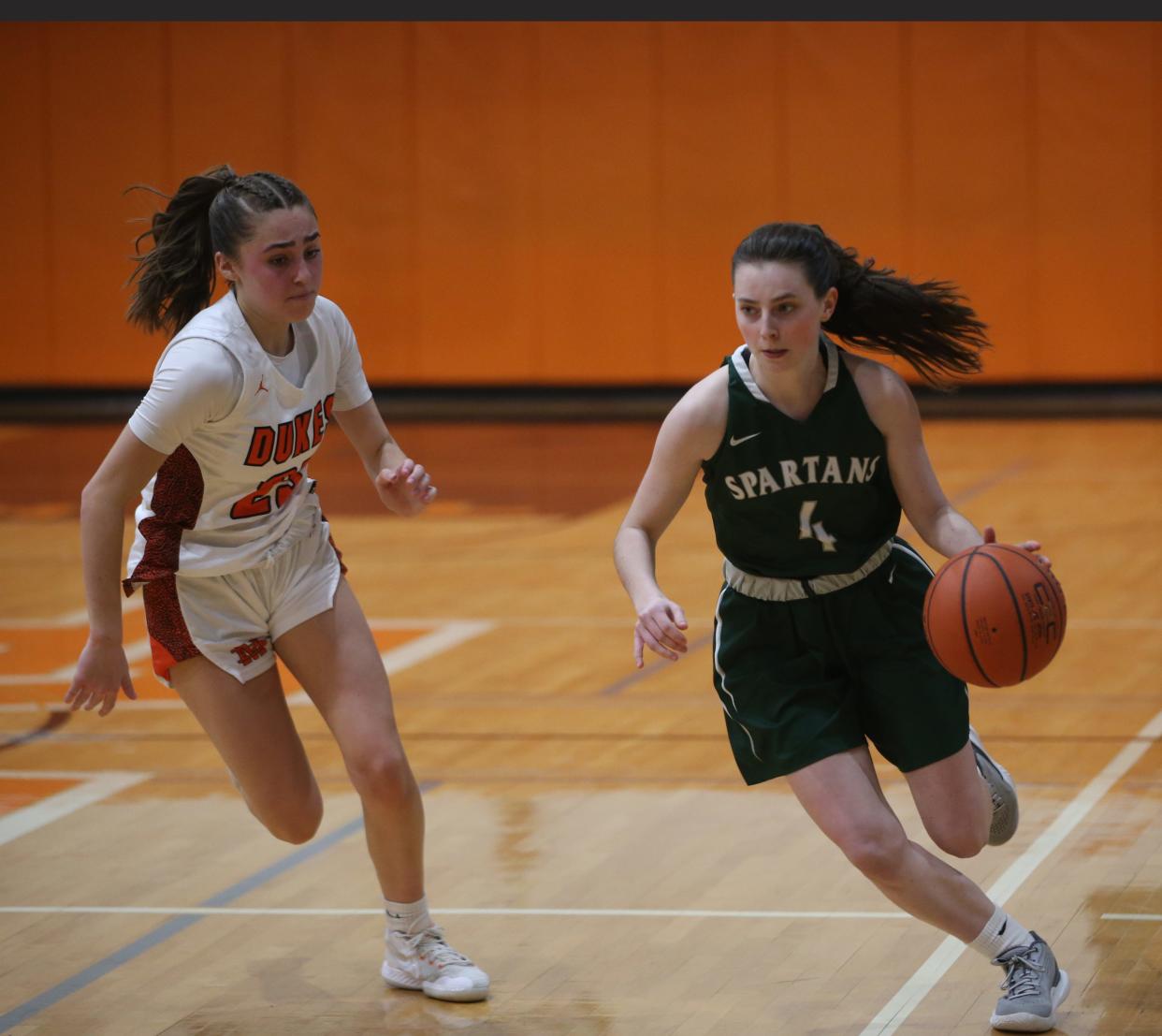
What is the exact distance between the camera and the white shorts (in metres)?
3.74

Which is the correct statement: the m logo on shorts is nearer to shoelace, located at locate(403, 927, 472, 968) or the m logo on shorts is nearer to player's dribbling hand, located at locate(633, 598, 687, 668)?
shoelace, located at locate(403, 927, 472, 968)

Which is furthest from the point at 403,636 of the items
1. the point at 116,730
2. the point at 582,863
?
the point at 582,863

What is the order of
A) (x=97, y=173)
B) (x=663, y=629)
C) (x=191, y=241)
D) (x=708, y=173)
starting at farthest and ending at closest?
(x=97, y=173) < (x=708, y=173) < (x=191, y=241) < (x=663, y=629)

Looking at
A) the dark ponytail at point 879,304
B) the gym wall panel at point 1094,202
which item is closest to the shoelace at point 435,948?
the dark ponytail at point 879,304

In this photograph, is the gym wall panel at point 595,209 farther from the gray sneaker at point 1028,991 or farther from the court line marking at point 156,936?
the gray sneaker at point 1028,991

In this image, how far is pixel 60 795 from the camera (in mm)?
5453

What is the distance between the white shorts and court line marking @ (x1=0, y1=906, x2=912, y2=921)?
84cm

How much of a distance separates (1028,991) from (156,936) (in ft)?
6.51

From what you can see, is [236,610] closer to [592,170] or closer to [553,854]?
[553,854]

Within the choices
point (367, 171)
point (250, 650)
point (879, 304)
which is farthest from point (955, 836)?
point (367, 171)

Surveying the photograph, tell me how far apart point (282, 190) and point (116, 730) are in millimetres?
3115

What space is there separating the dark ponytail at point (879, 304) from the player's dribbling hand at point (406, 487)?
2.63 ft

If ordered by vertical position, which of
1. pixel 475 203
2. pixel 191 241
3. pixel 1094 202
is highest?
pixel 475 203

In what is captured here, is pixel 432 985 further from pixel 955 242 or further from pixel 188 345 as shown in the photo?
pixel 955 242
